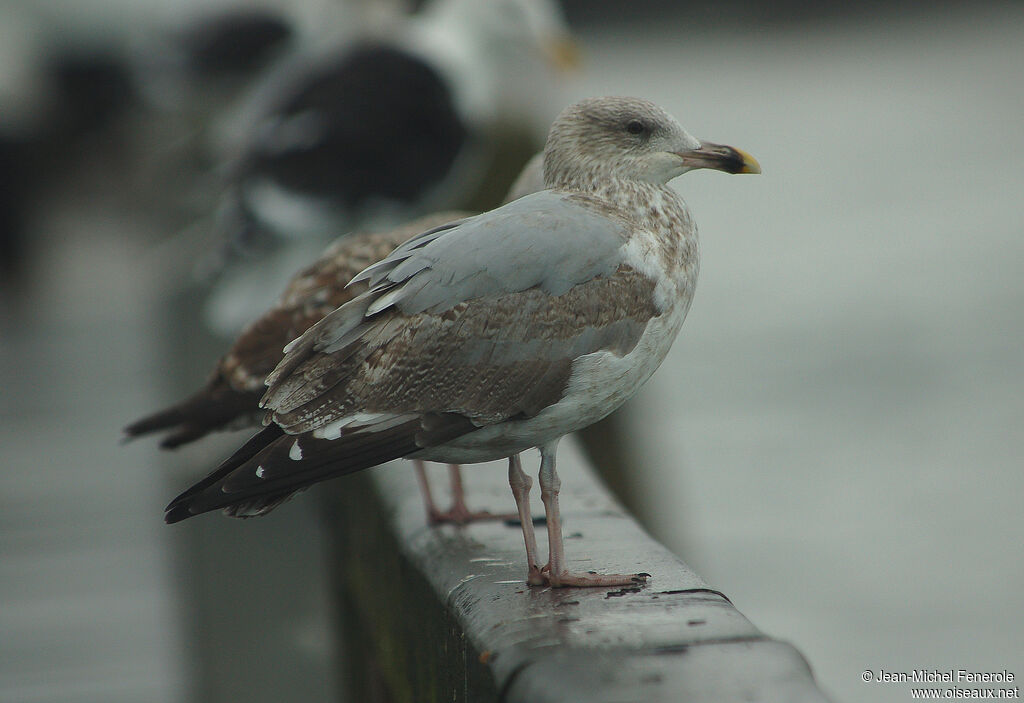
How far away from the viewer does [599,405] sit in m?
Result: 3.04

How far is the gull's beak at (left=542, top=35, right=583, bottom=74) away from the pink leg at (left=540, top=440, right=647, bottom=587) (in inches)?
192

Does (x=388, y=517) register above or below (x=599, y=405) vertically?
below

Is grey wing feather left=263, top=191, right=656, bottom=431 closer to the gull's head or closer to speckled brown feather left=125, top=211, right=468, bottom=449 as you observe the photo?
the gull's head

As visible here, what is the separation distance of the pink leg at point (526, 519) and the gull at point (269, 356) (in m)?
0.48

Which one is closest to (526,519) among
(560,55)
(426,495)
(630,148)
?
(426,495)

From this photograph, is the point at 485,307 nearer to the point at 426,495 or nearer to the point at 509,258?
the point at 509,258

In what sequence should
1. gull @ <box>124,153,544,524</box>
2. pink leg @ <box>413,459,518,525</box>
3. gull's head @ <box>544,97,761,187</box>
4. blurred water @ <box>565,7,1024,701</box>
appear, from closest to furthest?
gull's head @ <box>544,97,761,187</box> → pink leg @ <box>413,459,518,525</box> → gull @ <box>124,153,544,524</box> → blurred water @ <box>565,7,1024,701</box>

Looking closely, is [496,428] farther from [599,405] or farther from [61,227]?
[61,227]

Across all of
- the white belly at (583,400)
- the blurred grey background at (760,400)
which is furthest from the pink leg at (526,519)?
the blurred grey background at (760,400)

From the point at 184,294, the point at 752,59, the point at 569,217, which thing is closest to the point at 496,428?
the point at 569,217

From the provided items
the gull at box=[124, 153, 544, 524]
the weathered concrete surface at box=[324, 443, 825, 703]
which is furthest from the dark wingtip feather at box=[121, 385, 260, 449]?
the weathered concrete surface at box=[324, 443, 825, 703]

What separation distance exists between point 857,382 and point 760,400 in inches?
35.7

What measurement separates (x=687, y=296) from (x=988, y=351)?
33.4ft

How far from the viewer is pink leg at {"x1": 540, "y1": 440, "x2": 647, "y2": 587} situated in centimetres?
309
